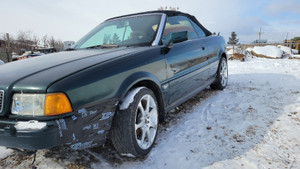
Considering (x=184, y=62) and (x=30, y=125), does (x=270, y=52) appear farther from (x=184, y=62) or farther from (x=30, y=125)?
(x=30, y=125)

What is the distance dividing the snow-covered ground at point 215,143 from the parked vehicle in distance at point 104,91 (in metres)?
0.25

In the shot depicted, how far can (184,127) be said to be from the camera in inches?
93.9

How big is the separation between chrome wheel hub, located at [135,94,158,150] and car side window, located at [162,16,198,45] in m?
0.76

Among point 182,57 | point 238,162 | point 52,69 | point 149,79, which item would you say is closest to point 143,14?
point 182,57

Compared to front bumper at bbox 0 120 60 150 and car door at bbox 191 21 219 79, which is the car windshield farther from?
front bumper at bbox 0 120 60 150

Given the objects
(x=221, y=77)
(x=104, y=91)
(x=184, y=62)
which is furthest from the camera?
(x=221, y=77)

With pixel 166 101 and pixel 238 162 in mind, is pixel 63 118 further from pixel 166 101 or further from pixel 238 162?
pixel 238 162

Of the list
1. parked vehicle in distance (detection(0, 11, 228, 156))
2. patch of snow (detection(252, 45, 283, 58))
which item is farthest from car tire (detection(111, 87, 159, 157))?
patch of snow (detection(252, 45, 283, 58))

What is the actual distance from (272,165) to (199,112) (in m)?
1.32

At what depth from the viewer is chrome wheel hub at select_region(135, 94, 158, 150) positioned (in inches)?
71.3

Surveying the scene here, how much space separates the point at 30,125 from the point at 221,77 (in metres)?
3.54

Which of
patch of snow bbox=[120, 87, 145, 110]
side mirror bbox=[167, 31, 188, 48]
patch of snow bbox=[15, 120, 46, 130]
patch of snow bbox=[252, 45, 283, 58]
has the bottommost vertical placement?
patch of snow bbox=[15, 120, 46, 130]

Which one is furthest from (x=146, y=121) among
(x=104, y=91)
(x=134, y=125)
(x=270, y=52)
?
(x=270, y=52)

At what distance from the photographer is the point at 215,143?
1971 millimetres
